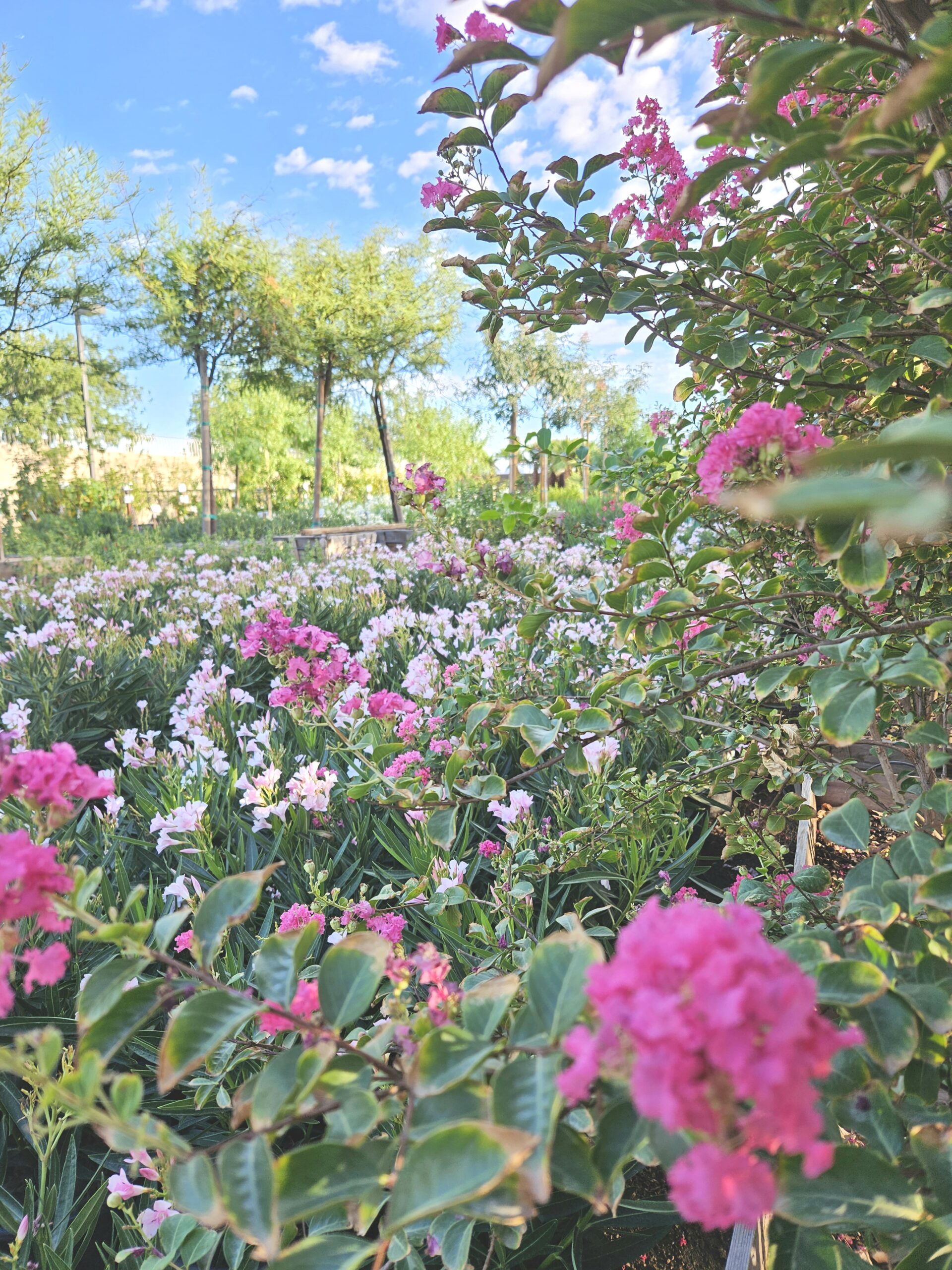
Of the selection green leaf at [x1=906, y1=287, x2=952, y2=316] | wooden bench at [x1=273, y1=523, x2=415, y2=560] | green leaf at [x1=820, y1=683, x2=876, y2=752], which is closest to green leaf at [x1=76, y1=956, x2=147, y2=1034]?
green leaf at [x1=820, y1=683, x2=876, y2=752]

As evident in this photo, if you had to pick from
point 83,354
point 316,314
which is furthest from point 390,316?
point 83,354

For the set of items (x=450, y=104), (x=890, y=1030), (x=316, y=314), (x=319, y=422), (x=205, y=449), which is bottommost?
(x=890, y=1030)

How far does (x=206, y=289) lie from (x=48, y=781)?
46.5ft

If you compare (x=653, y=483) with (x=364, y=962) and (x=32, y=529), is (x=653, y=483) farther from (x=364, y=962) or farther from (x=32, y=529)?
(x=32, y=529)

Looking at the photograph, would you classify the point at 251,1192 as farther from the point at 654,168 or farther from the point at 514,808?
the point at 654,168

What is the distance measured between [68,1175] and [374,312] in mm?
13703

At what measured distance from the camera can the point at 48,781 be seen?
56 centimetres

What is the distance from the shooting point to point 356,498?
1003 inches

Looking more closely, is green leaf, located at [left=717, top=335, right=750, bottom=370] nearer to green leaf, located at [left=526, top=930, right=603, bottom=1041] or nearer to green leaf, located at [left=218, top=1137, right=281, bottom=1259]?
green leaf, located at [left=526, top=930, right=603, bottom=1041]

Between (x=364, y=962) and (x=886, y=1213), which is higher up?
(x=364, y=962)

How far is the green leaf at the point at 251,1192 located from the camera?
14.2 inches

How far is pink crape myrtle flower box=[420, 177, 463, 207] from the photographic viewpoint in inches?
51.4

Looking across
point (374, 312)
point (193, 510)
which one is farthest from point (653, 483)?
point (193, 510)

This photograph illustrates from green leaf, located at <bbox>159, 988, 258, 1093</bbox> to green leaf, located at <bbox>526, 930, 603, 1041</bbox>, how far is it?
188 mm
